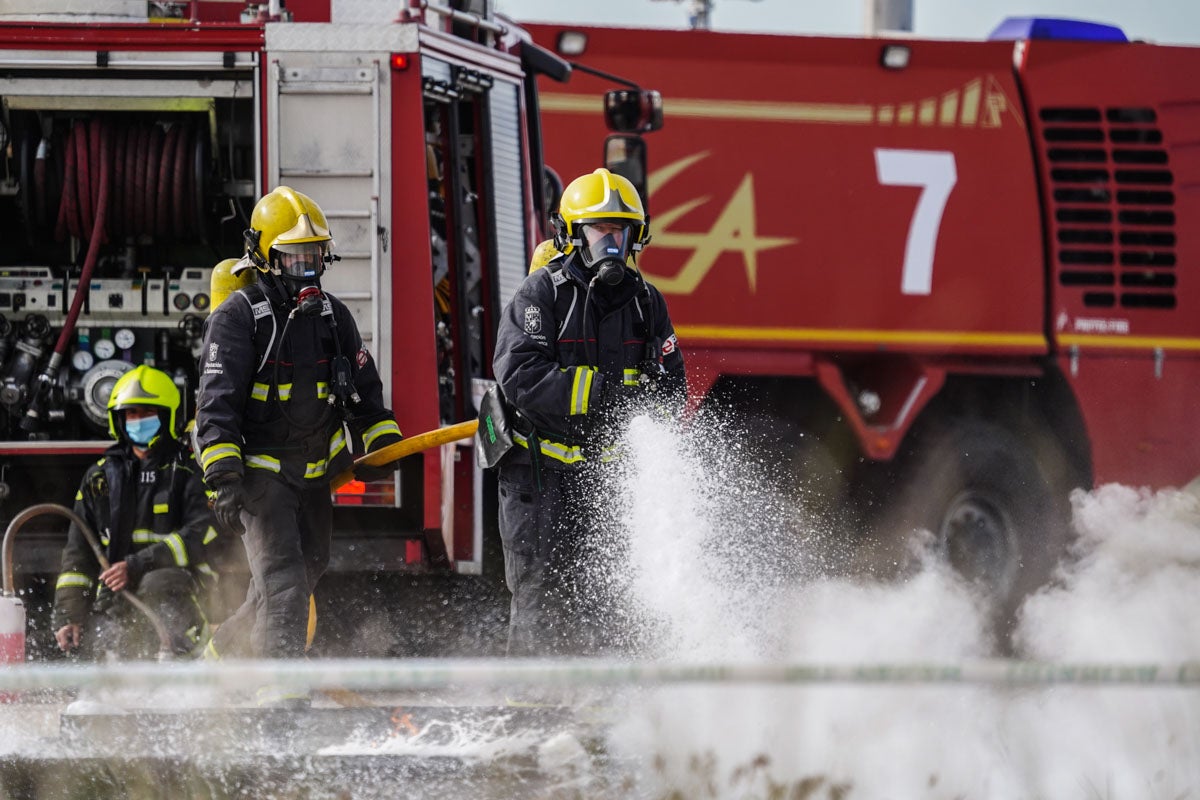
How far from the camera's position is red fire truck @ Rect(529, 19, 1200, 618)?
8.51 m

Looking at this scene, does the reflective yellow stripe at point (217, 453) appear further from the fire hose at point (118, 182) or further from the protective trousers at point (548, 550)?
the fire hose at point (118, 182)

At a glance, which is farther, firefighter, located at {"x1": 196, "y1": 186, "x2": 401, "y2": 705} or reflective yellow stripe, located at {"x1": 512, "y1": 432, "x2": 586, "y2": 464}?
reflective yellow stripe, located at {"x1": 512, "y1": 432, "x2": 586, "y2": 464}

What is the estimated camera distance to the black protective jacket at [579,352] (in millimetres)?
5066

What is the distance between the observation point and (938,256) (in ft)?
28.6

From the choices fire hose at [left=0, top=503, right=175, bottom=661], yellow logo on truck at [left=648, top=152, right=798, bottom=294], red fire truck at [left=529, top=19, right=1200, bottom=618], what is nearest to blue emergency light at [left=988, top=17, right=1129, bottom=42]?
red fire truck at [left=529, top=19, right=1200, bottom=618]

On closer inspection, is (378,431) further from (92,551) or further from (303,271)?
(92,551)

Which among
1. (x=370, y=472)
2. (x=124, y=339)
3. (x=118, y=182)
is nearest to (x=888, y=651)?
(x=370, y=472)

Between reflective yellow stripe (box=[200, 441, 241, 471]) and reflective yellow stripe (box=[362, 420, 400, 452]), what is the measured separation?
551mm

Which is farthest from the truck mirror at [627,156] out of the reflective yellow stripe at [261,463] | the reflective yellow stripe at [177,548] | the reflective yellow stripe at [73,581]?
the reflective yellow stripe at [73,581]

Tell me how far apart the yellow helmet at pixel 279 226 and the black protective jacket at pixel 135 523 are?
112 cm

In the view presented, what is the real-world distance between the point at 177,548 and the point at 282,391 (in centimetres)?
107

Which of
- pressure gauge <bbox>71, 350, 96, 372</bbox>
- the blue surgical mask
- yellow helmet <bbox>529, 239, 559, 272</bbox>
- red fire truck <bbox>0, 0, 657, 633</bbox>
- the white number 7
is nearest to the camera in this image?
yellow helmet <bbox>529, 239, 559, 272</bbox>

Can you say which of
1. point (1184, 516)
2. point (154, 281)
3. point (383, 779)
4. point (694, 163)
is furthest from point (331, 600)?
point (1184, 516)

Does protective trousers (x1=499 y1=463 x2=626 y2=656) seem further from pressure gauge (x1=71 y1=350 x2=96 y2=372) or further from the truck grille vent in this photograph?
the truck grille vent
